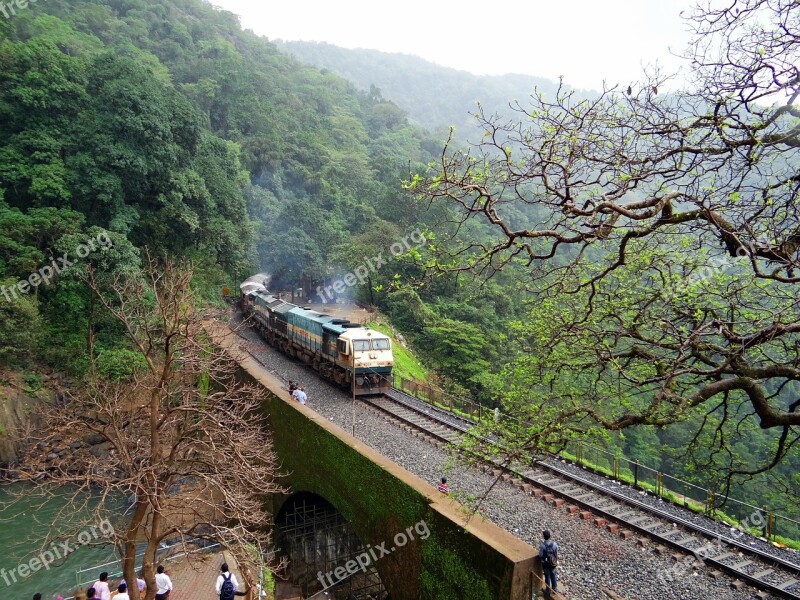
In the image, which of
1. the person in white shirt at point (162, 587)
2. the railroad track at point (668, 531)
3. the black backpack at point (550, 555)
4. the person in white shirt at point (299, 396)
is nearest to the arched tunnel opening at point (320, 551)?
the person in white shirt at point (299, 396)

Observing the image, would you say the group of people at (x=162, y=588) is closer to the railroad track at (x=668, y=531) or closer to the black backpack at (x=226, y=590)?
the black backpack at (x=226, y=590)

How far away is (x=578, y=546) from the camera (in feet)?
26.5

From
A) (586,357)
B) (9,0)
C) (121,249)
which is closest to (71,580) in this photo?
(121,249)

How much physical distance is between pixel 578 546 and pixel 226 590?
21.1ft

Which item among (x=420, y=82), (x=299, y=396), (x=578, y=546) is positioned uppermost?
(x=420, y=82)

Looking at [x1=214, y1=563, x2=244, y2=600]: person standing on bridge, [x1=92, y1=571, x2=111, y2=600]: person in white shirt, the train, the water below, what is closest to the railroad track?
[x1=214, y1=563, x2=244, y2=600]: person standing on bridge

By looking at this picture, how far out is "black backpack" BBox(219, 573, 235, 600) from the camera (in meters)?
9.14

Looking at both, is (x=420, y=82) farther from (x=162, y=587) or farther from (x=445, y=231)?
(x=162, y=587)

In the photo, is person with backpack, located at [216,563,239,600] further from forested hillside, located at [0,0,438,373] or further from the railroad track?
forested hillside, located at [0,0,438,373]

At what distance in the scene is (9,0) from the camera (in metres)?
27.0

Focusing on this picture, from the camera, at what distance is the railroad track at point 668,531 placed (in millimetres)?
7305

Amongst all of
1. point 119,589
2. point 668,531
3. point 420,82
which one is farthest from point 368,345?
point 420,82

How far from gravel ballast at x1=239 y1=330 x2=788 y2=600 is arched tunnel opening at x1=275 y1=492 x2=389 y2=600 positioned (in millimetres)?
3411

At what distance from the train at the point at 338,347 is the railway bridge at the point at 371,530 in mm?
2573
